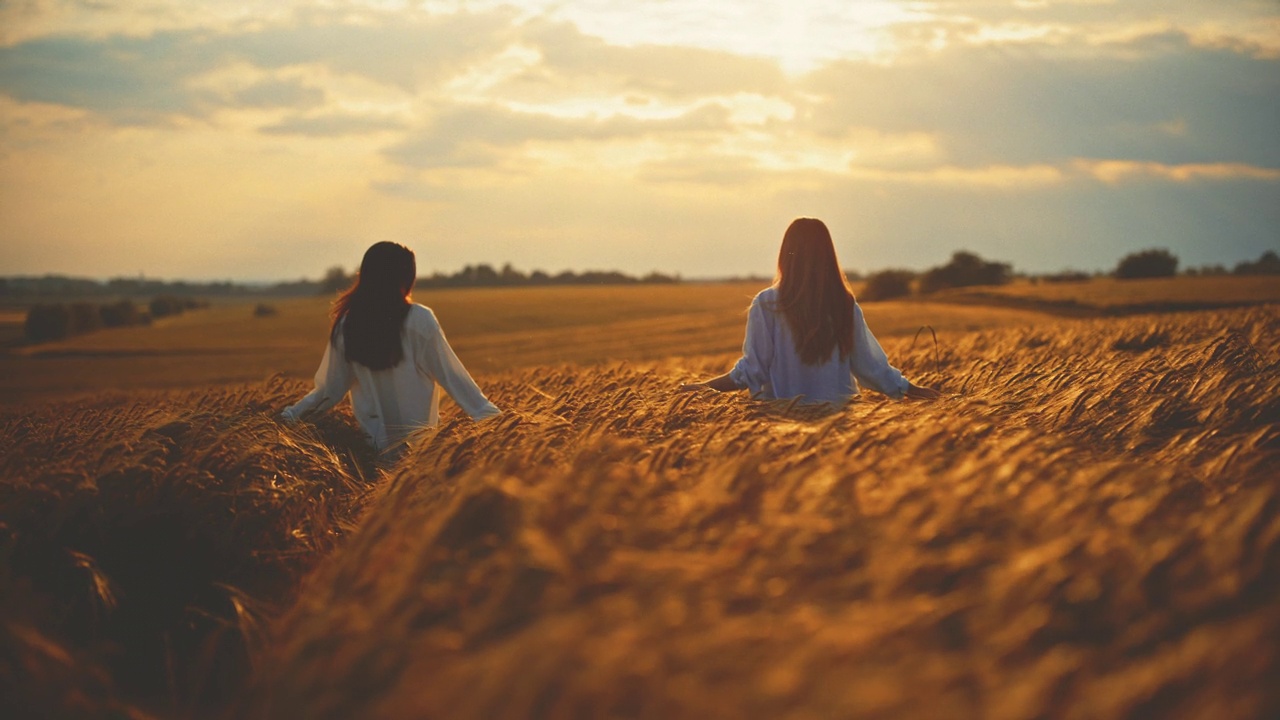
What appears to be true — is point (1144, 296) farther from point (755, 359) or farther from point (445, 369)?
point (445, 369)

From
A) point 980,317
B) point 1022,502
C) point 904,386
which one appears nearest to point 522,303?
point 980,317

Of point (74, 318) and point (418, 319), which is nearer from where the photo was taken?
point (418, 319)

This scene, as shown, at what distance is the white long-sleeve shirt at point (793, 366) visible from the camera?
5957 mm

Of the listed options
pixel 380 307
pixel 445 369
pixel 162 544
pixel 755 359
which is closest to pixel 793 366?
pixel 755 359

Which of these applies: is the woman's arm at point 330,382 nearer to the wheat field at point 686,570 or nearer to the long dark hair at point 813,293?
the wheat field at point 686,570

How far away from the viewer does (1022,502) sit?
2436 mm

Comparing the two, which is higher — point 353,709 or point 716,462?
point 716,462

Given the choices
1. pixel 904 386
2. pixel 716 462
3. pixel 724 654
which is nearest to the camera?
pixel 724 654

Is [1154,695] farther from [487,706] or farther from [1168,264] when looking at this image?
[1168,264]

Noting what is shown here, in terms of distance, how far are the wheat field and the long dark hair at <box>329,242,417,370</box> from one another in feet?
6.54

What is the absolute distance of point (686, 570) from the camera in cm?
189

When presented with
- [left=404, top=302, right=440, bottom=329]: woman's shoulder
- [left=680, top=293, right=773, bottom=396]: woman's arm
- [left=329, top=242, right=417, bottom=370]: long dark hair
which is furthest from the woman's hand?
[left=329, top=242, right=417, bottom=370]: long dark hair

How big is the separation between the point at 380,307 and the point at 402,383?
1.92ft

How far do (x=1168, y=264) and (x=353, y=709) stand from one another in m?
64.5
